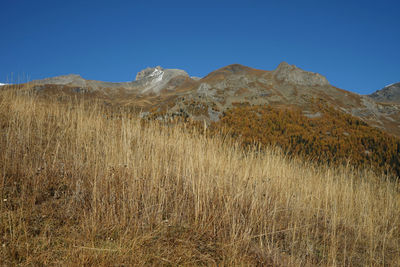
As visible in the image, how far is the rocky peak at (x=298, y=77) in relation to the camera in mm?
23078

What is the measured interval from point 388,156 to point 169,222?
13317 millimetres

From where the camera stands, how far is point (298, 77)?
23.6 meters

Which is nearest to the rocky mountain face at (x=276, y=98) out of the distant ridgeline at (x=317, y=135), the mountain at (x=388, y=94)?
the distant ridgeline at (x=317, y=135)

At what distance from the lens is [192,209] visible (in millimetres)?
2574

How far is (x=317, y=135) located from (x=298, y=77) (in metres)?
13.6

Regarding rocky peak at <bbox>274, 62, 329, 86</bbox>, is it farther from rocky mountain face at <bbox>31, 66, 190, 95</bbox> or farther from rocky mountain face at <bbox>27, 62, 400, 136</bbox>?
rocky mountain face at <bbox>31, 66, 190, 95</bbox>

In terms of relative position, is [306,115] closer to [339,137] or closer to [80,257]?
[339,137]

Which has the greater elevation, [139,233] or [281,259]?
[139,233]

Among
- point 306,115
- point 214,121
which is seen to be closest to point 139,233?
point 214,121

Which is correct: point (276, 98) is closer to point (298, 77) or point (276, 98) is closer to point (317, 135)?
point (317, 135)

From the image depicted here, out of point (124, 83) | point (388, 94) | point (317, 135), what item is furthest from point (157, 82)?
point (388, 94)

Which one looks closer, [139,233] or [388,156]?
[139,233]

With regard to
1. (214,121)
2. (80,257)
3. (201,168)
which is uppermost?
(214,121)

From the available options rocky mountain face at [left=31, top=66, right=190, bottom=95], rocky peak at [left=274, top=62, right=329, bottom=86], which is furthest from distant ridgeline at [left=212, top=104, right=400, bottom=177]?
rocky mountain face at [left=31, top=66, right=190, bottom=95]
